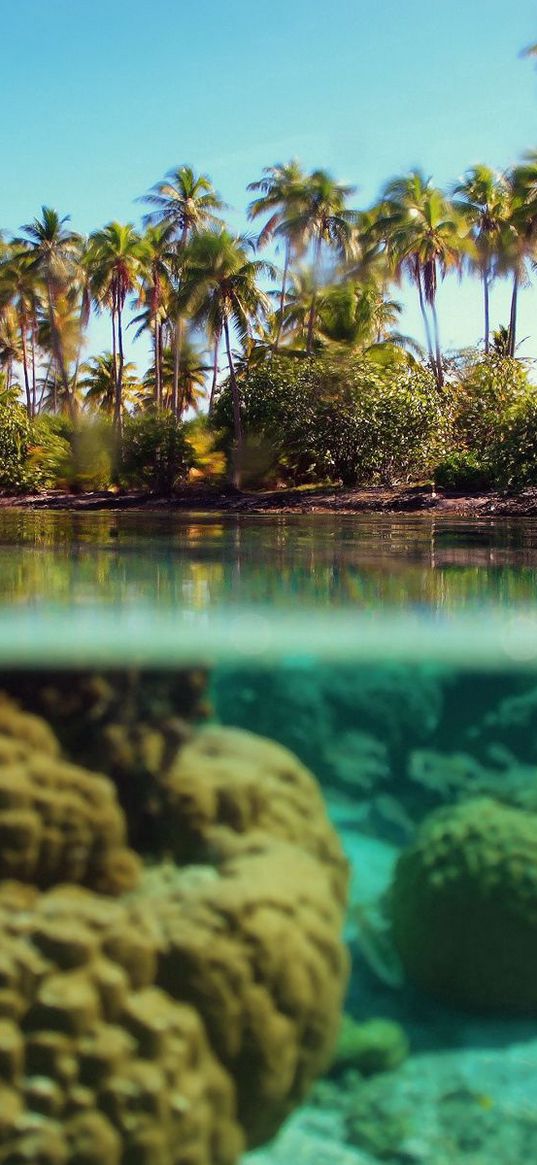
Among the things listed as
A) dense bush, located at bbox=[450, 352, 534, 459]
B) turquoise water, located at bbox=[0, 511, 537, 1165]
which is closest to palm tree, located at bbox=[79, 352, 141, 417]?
dense bush, located at bbox=[450, 352, 534, 459]

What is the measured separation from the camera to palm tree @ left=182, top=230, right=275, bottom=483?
129ft

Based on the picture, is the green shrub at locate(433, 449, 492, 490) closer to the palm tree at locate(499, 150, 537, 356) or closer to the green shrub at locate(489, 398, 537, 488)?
the green shrub at locate(489, 398, 537, 488)

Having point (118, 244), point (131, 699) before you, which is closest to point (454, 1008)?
point (131, 699)

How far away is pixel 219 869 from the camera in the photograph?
10.5 ft

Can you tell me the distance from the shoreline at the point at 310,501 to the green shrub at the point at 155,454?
132 cm

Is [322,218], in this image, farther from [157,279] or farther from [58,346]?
[58,346]

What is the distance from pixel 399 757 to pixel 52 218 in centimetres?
5111

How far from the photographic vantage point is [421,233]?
42812 millimetres

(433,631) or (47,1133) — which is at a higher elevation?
(433,631)

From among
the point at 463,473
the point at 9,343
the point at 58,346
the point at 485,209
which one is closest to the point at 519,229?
the point at 485,209

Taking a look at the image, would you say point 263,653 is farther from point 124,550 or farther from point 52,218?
point 52,218

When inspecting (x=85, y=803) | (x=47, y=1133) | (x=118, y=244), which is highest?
(x=118, y=244)

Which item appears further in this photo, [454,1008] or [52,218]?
[52,218]

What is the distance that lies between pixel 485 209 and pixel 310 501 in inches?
887
